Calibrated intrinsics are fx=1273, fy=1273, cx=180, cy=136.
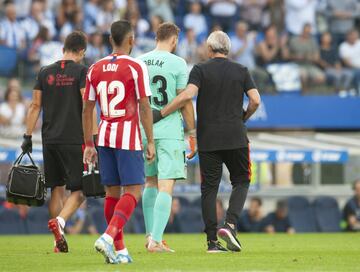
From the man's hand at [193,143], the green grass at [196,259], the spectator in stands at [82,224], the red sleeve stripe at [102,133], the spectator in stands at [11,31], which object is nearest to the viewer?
the green grass at [196,259]

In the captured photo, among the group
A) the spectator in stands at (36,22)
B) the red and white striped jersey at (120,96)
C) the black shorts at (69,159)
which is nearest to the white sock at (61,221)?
the black shorts at (69,159)

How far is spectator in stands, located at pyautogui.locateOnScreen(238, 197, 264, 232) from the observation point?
22.7 m

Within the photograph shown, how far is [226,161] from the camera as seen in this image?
41.5ft

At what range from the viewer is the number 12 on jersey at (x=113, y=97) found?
10.8 metres

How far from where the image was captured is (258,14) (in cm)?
2686

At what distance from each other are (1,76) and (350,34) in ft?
23.8

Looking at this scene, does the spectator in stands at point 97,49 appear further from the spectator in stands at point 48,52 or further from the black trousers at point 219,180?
the black trousers at point 219,180

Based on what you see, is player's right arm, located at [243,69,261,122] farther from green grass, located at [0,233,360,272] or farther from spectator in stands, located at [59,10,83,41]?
spectator in stands, located at [59,10,83,41]

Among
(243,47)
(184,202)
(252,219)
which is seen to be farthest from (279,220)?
(243,47)

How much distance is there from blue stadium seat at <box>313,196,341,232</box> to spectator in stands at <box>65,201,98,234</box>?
4.17 meters

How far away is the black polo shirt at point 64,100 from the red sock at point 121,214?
89.7 inches

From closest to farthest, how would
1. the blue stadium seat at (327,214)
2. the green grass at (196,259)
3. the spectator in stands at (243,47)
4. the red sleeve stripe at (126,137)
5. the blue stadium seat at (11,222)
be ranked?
the green grass at (196,259), the red sleeve stripe at (126,137), the blue stadium seat at (11,222), the blue stadium seat at (327,214), the spectator in stands at (243,47)

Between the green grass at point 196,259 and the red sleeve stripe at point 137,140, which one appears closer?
the green grass at point 196,259

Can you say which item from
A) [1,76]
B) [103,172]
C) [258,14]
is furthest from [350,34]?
[103,172]
